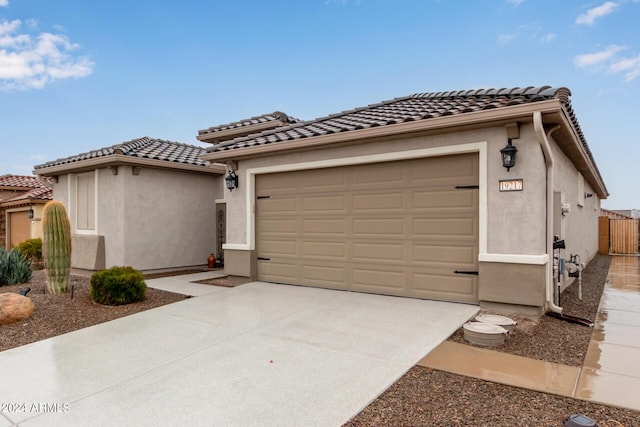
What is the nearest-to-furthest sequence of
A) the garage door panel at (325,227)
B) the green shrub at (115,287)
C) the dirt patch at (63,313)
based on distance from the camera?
the dirt patch at (63,313) → the green shrub at (115,287) → the garage door panel at (325,227)

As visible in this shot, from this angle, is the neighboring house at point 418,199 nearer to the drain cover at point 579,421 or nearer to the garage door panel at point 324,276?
the garage door panel at point 324,276

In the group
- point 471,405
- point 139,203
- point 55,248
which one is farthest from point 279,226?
point 471,405

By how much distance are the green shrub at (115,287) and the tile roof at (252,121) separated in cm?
672

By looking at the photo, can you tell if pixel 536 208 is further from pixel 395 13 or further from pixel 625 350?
pixel 395 13

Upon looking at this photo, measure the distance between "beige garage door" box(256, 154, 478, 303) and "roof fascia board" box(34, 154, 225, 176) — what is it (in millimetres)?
3405

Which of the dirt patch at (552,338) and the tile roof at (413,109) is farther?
the tile roof at (413,109)

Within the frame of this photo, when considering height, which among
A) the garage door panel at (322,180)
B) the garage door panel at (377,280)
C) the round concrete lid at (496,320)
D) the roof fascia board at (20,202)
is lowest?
the round concrete lid at (496,320)

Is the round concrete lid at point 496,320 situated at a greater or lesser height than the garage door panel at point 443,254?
lesser

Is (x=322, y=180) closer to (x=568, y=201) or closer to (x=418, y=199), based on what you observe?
(x=418, y=199)

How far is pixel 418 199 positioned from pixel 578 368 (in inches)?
133

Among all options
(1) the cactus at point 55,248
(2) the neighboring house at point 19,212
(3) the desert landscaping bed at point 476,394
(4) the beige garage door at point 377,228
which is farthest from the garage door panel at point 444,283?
(2) the neighboring house at point 19,212

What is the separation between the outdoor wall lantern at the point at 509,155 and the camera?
5488mm

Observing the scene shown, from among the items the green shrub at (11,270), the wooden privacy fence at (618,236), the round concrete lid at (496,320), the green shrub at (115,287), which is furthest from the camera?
the wooden privacy fence at (618,236)

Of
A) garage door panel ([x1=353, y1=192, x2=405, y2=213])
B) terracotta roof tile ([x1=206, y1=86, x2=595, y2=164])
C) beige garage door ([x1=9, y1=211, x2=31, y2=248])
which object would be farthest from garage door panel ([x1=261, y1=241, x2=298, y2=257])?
beige garage door ([x1=9, y1=211, x2=31, y2=248])
